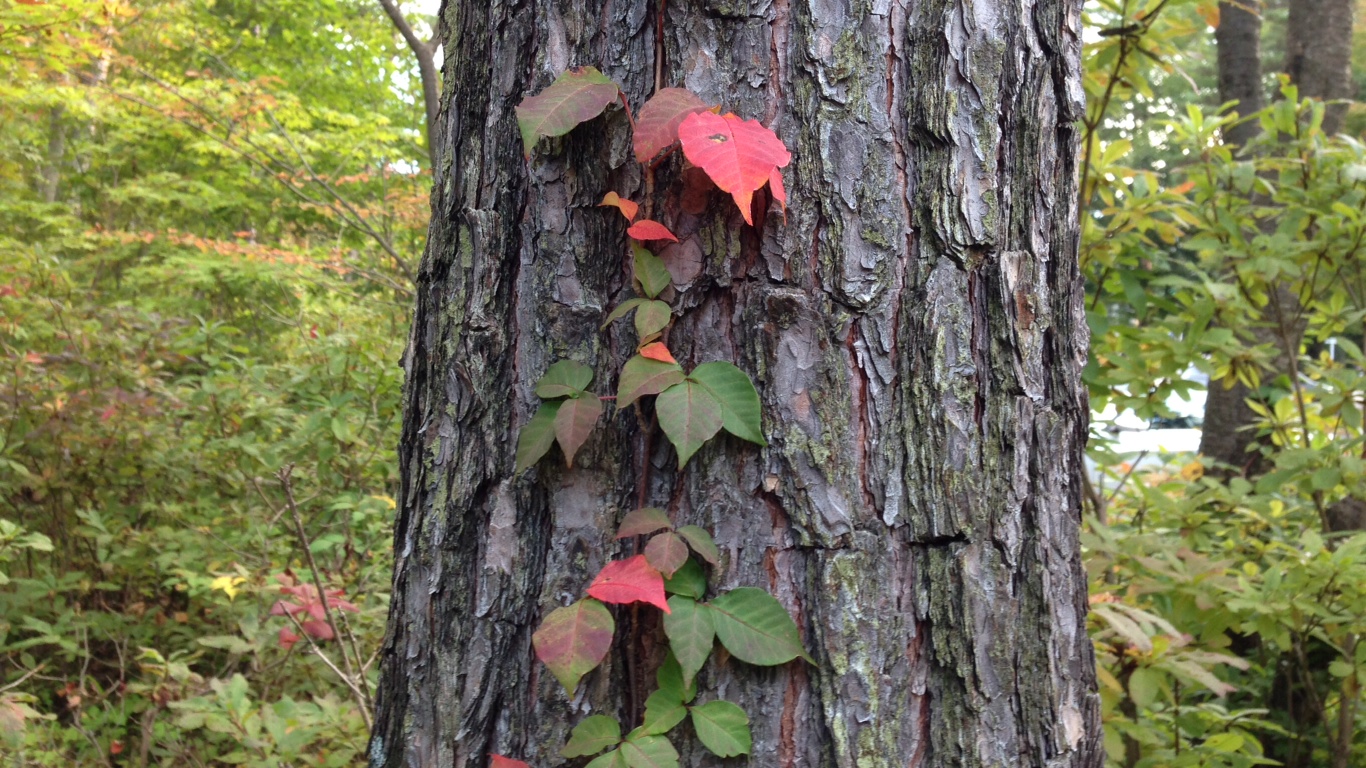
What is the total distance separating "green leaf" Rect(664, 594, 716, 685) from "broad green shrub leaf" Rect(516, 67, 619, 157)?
54 centimetres

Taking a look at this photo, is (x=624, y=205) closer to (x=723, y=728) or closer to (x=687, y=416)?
(x=687, y=416)

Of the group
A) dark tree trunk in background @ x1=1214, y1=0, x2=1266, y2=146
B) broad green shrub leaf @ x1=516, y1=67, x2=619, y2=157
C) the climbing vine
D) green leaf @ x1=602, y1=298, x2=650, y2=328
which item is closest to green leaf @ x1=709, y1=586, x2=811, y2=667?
the climbing vine

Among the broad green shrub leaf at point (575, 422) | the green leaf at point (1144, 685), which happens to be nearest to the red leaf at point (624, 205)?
the broad green shrub leaf at point (575, 422)

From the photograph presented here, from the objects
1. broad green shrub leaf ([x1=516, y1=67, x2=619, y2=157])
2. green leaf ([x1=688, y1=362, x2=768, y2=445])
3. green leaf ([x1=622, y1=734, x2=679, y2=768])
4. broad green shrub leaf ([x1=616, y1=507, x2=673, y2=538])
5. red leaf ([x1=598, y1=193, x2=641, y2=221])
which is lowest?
green leaf ([x1=622, y1=734, x2=679, y2=768])

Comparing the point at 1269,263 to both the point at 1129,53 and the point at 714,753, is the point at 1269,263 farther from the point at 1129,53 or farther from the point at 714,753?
the point at 714,753

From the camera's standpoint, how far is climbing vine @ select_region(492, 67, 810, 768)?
0.94 m

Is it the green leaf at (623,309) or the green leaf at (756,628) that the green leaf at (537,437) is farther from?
the green leaf at (756,628)

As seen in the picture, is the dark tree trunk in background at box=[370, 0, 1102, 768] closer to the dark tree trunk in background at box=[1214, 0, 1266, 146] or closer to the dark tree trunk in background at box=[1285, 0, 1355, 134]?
the dark tree trunk in background at box=[1285, 0, 1355, 134]

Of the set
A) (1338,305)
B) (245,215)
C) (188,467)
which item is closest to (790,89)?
(1338,305)

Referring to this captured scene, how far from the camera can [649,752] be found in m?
0.96

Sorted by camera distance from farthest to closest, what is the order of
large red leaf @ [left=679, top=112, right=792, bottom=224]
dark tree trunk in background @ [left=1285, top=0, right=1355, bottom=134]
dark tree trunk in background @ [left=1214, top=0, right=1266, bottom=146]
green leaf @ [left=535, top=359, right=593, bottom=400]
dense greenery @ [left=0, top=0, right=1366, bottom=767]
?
dark tree trunk in background @ [left=1214, top=0, right=1266, bottom=146] < dark tree trunk in background @ [left=1285, top=0, right=1355, bottom=134] < dense greenery @ [left=0, top=0, right=1366, bottom=767] < green leaf @ [left=535, top=359, right=593, bottom=400] < large red leaf @ [left=679, top=112, right=792, bottom=224]

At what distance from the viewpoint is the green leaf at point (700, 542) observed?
968 millimetres

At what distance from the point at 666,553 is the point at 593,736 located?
227 millimetres

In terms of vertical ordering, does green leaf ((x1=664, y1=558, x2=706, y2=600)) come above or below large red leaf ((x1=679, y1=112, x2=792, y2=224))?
below
